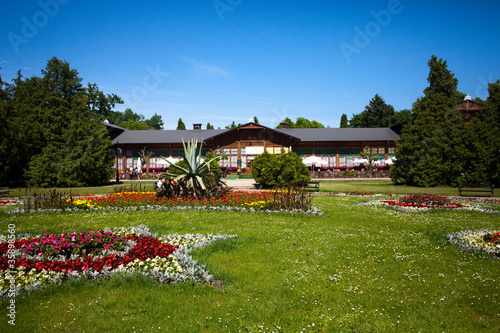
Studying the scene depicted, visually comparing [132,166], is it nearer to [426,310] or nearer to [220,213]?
[220,213]

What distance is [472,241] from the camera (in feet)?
22.8

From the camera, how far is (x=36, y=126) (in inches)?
1062

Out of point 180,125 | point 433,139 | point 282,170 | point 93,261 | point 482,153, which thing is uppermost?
point 180,125

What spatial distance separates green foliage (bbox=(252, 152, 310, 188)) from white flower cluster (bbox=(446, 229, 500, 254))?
464 inches

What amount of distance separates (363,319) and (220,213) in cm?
765

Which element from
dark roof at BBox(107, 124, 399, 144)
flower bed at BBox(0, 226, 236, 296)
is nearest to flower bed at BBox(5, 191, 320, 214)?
flower bed at BBox(0, 226, 236, 296)

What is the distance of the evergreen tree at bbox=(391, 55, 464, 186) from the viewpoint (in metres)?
22.9

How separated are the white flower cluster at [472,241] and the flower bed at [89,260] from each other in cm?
582

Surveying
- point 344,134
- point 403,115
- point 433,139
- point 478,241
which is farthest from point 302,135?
point 403,115

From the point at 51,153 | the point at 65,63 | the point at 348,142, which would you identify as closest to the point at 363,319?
Answer: the point at 51,153

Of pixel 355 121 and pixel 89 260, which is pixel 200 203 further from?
pixel 355 121

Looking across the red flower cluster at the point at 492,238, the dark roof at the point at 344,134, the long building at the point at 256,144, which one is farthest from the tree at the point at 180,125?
the red flower cluster at the point at 492,238

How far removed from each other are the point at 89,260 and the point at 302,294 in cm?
374

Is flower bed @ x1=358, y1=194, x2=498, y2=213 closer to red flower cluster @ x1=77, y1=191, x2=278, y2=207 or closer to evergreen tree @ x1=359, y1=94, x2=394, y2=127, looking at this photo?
red flower cluster @ x1=77, y1=191, x2=278, y2=207
